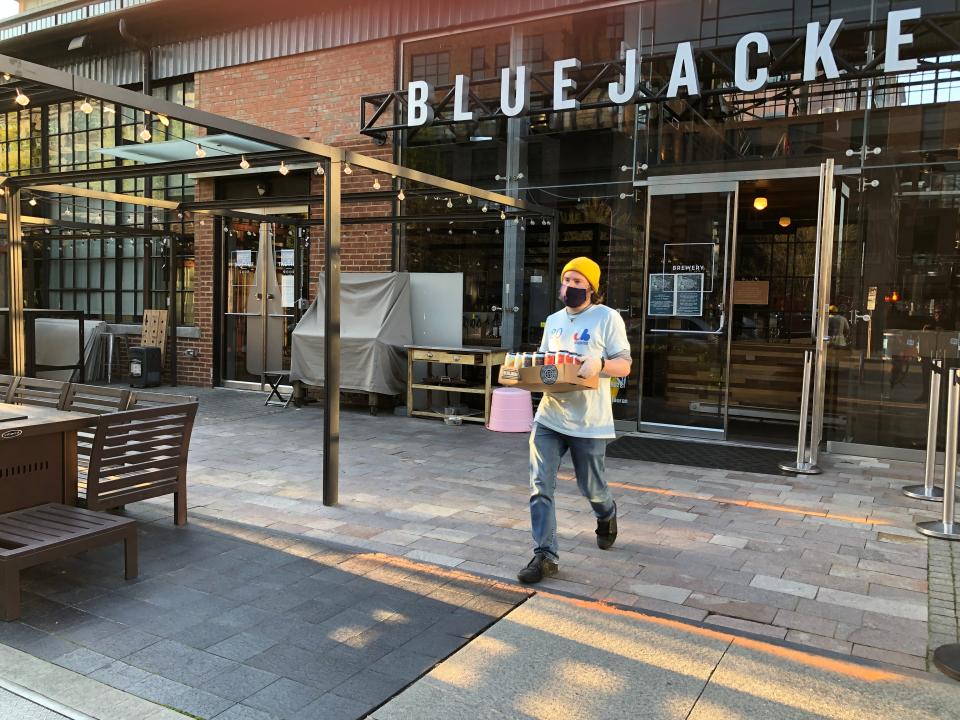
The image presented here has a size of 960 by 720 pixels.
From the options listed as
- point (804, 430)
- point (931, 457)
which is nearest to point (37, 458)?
point (804, 430)

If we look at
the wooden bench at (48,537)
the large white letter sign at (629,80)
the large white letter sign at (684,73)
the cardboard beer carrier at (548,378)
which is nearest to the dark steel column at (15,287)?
the wooden bench at (48,537)

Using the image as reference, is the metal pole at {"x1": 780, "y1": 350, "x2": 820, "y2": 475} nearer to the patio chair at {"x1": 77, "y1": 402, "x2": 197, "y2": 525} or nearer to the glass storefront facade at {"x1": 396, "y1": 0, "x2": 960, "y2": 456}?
the glass storefront facade at {"x1": 396, "y1": 0, "x2": 960, "y2": 456}

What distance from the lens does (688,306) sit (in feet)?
27.8

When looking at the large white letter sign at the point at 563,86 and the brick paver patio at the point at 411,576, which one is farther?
the large white letter sign at the point at 563,86

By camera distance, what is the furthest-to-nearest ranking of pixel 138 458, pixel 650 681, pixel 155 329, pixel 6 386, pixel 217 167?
pixel 155 329
pixel 217 167
pixel 6 386
pixel 138 458
pixel 650 681

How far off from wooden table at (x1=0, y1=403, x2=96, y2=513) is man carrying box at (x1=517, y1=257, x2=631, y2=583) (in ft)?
8.56

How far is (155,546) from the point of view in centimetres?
454

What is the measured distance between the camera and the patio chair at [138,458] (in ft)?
14.1

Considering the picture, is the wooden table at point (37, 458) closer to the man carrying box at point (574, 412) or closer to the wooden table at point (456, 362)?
the man carrying box at point (574, 412)

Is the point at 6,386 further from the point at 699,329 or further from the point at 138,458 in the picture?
the point at 699,329

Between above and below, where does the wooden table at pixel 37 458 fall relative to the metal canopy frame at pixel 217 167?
below

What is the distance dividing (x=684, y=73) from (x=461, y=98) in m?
2.71

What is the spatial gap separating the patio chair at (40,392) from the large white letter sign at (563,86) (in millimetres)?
5824

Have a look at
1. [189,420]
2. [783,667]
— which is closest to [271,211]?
[189,420]
